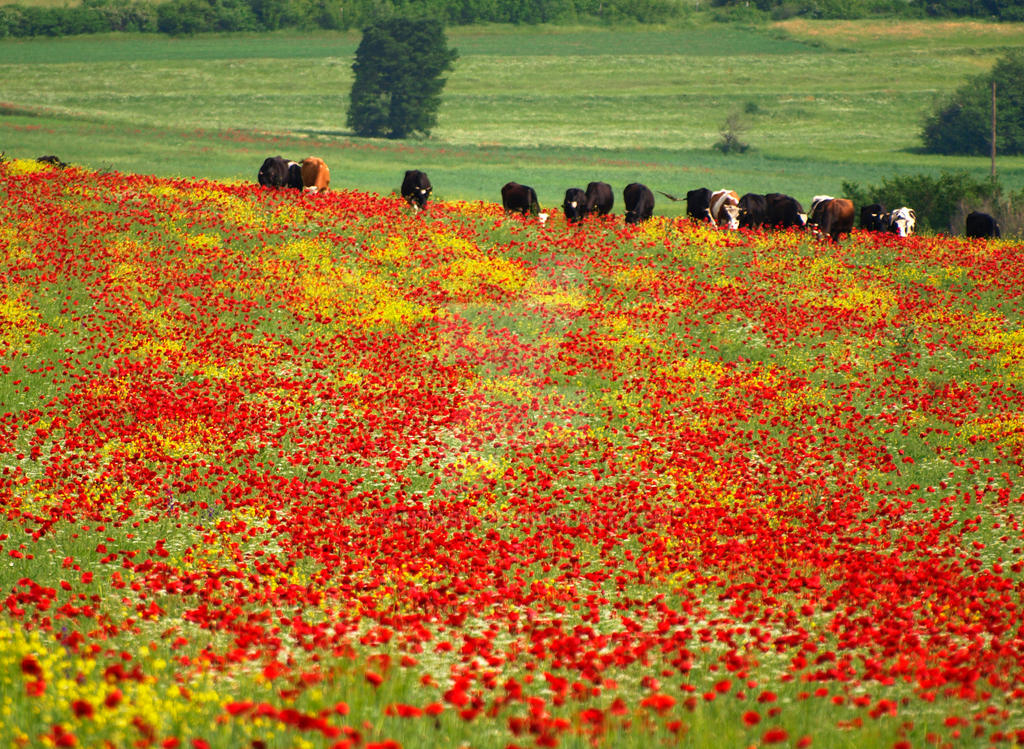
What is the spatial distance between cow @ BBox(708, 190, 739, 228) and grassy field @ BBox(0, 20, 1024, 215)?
15.6 m

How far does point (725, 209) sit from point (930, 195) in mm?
13952

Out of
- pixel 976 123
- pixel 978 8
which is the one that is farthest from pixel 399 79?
pixel 978 8

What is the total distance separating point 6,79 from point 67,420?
97.4 metres

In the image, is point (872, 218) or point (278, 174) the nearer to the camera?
point (872, 218)

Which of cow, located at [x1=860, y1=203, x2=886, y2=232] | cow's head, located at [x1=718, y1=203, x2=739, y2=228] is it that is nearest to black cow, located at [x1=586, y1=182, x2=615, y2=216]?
cow's head, located at [x1=718, y1=203, x2=739, y2=228]

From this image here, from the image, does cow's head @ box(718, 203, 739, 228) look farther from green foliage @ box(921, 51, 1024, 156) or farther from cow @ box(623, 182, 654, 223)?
green foliage @ box(921, 51, 1024, 156)

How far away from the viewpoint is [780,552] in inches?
520

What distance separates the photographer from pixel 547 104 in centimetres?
11106

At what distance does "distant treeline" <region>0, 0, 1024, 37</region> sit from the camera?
129 metres

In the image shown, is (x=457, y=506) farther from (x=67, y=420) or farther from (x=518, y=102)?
(x=518, y=102)

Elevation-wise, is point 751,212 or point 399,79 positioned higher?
point 399,79

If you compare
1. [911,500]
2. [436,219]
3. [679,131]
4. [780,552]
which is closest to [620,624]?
[780,552]

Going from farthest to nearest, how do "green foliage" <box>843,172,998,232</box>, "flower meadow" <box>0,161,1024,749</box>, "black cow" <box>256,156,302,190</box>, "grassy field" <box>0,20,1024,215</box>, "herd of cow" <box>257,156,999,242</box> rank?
"grassy field" <box>0,20,1024,215</box>
"green foliage" <box>843,172,998,232</box>
"black cow" <box>256,156,302,190</box>
"herd of cow" <box>257,156,999,242</box>
"flower meadow" <box>0,161,1024,749</box>

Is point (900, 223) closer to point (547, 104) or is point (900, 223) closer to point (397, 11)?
point (547, 104)
